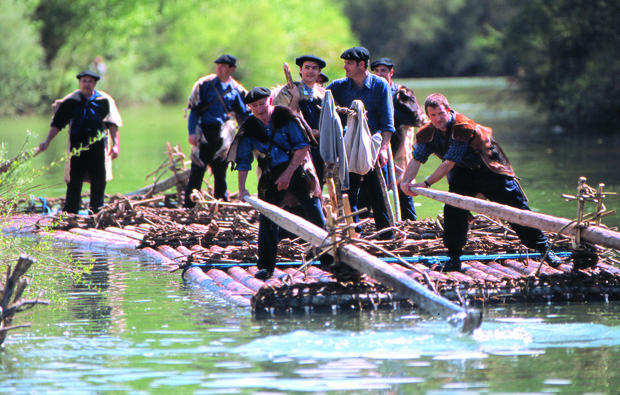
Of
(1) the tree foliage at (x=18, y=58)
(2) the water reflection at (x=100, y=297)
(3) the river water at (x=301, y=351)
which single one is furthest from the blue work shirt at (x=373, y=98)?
(1) the tree foliage at (x=18, y=58)

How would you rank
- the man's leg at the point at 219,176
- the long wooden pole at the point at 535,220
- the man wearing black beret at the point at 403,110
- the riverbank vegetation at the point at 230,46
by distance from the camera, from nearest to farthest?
the long wooden pole at the point at 535,220
the man wearing black beret at the point at 403,110
the man's leg at the point at 219,176
the riverbank vegetation at the point at 230,46

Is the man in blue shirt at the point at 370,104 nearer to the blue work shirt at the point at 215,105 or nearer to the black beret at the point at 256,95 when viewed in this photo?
the black beret at the point at 256,95

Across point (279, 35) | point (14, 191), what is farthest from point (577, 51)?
point (14, 191)

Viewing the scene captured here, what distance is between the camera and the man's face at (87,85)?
11734mm

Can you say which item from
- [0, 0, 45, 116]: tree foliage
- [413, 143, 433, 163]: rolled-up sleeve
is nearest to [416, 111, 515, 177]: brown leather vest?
[413, 143, 433, 163]: rolled-up sleeve

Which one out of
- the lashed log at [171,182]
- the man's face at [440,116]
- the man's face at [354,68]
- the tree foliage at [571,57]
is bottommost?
the man's face at [440,116]

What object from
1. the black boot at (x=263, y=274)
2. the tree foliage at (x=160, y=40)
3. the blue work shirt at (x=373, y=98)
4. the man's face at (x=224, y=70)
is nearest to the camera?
the black boot at (x=263, y=274)

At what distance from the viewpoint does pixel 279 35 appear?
47000 millimetres

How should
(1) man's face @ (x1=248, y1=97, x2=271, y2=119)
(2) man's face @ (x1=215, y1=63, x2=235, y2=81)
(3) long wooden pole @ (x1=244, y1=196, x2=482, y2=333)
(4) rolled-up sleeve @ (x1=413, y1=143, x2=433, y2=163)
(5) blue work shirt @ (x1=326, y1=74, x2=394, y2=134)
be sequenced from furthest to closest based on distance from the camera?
(2) man's face @ (x1=215, y1=63, x2=235, y2=81) → (5) blue work shirt @ (x1=326, y1=74, x2=394, y2=134) → (4) rolled-up sleeve @ (x1=413, y1=143, x2=433, y2=163) → (1) man's face @ (x1=248, y1=97, x2=271, y2=119) → (3) long wooden pole @ (x1=244, y1=196, x2=482, y2=333)

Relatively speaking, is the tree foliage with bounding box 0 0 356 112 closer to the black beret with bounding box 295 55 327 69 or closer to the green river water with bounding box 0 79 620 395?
the black beret with bounding box 295 55 327 69

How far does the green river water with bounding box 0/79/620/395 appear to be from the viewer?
577cm

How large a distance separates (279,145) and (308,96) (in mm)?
1305

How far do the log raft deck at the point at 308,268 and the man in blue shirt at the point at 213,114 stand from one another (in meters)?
0.71

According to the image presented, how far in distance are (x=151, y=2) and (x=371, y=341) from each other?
112 feet
